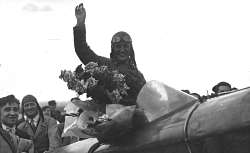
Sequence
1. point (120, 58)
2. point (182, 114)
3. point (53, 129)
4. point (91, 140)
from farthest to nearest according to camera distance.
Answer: point (53, 129)
point (120, 58)
point (91, 140)
point (182, 114)

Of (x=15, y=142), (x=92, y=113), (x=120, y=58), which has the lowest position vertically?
(x=15, y=142)

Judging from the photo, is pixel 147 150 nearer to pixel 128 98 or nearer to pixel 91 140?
pixel 91 140

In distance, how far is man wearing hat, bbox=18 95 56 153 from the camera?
781cm

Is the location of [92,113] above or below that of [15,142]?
above

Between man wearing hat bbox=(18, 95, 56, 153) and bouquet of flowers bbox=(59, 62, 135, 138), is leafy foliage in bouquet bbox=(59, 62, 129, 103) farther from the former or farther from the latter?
man wearing hat bbox=(18, 95, 56, 153)

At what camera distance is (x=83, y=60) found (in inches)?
207

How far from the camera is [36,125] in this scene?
7910mm

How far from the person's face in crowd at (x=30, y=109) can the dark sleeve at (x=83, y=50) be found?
2.86 metres

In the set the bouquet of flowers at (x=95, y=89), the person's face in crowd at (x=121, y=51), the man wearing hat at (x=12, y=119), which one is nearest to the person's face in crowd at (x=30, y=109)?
the man wearing hat at (x=12, y=119)

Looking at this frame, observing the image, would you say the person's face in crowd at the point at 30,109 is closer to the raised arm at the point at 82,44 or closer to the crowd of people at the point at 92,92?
the crowd of people at the point at 92,92

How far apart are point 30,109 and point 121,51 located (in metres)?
3.31

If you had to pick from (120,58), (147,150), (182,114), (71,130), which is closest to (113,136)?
(147,150)

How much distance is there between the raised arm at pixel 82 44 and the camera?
523 cm

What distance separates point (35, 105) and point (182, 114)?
16.9ft
